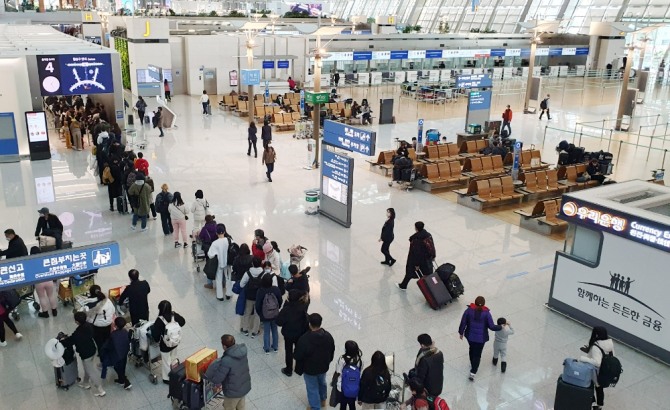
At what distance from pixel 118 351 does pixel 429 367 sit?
3.91 m

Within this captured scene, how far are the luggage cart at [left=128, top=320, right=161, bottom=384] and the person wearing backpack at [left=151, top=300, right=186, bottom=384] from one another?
11 centimetres

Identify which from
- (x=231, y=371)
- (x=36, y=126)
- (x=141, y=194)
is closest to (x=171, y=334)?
(x=231, y=371)

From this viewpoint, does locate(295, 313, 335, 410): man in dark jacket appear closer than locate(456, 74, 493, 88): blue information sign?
Yes

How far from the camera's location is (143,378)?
26.3 feet

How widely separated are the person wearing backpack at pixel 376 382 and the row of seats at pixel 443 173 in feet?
36.1

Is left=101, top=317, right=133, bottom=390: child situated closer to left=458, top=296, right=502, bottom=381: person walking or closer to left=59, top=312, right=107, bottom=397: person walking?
left=59, top=312, right=107, bottom=397: person walking

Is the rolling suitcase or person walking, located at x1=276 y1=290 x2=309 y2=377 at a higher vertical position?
person walking, located at x1=276 y1=290 x2=309 y2=377

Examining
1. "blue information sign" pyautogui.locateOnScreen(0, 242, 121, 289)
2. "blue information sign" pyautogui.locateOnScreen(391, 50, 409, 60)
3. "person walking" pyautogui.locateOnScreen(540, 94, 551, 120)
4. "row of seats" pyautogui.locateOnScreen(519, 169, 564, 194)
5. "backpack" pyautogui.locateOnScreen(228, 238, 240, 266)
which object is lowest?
"row of seats" pyautogui.locateOnScreen(519, 169, 564, 194)

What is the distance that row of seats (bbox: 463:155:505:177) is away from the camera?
733 inches

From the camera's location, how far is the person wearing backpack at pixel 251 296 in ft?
28.4

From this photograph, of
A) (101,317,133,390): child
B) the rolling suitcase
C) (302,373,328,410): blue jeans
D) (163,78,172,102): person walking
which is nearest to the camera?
(302,373,328,410): blue jeans

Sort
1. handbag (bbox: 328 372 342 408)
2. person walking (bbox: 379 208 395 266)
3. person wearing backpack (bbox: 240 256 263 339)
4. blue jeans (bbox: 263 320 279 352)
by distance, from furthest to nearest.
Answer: person walking (bbox: 379 208 395 266)
person wearing backpack (bbox: 240 256 263 339)
blue jeans (bbox: 263 320 279 352)
handbag (bbox: 328 372 342 408)

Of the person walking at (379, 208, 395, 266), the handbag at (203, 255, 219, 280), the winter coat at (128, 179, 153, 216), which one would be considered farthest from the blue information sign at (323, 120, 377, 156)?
the handbag at (203, 255, 219, 280)

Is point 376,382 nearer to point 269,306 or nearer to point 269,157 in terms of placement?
point 269,306
